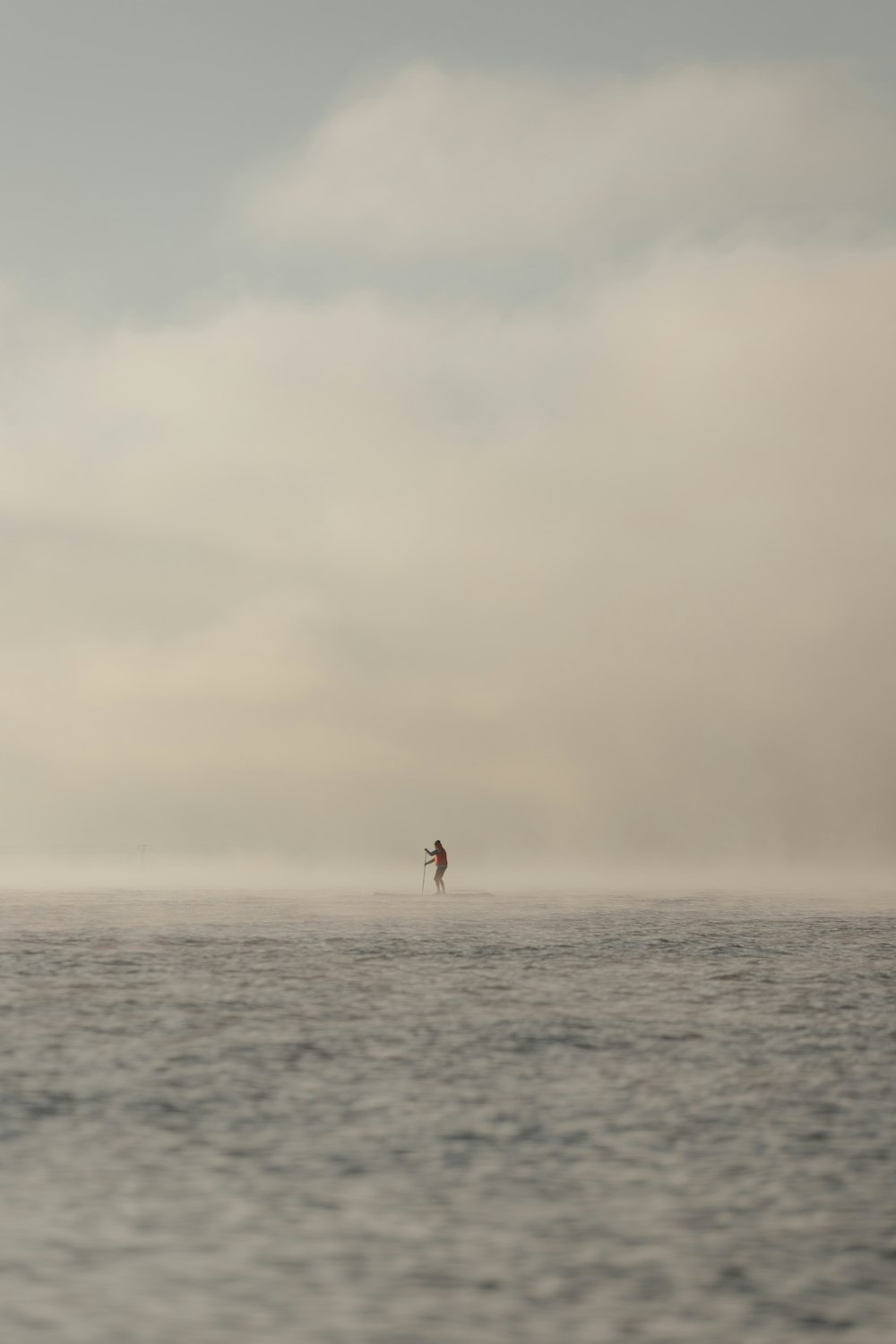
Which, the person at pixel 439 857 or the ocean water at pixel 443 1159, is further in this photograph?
the person at pixel 439 857

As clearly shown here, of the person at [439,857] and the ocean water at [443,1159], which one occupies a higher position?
the person at [439,857]

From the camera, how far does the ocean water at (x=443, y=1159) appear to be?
848 cm

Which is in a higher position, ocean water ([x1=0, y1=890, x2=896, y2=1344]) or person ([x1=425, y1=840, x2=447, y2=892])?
person ([x1=425, y1=840, x2=447, y2=892])

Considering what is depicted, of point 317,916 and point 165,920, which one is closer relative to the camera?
point 165,920

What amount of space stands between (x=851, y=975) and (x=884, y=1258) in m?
23.7

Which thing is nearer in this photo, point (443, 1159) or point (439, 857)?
point (443, 1159)

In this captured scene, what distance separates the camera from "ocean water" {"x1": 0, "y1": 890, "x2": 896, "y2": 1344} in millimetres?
8477

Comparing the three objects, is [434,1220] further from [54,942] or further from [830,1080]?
[54,942]

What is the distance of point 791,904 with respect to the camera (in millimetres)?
74500

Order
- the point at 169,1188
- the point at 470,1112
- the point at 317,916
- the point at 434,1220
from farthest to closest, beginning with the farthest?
the point at 317,916
the point at 470,1112
the point at 169,1188
the point at 434,1220

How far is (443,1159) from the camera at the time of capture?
12.6m

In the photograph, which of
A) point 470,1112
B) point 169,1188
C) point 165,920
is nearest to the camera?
point 169,1188

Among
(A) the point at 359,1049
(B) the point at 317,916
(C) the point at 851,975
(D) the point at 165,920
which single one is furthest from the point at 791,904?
(A) the point at 359,1049

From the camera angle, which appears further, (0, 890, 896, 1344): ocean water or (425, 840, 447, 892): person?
(425, 840, 447, 892): person
